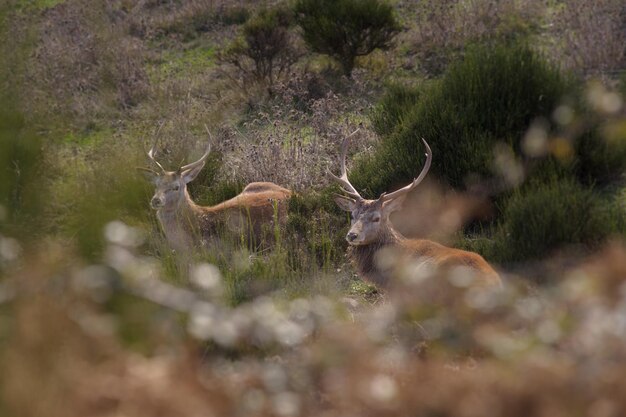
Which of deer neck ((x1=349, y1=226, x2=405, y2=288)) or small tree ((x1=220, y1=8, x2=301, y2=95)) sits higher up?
deer neck ((x1=349, y1=226, x2=405, y2=288))

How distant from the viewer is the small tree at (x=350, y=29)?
47.9ft

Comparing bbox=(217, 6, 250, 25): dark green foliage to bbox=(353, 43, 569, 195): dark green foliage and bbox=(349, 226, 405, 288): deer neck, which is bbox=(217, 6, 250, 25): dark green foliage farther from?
bbox=(349, 226, 405, 288): deer neck

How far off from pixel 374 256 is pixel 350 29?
24.1 feet

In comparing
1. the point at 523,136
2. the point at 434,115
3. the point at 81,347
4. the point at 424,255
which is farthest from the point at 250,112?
the point at 81,347

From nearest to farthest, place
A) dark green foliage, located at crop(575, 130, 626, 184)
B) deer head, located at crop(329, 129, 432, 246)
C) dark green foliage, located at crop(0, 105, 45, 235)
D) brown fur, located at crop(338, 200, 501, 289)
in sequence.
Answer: dark green foliage, located at crop(0, 105, 45, 235)
brown fur, located at crop(338, 200, 501, 289)
deer head, located at crop(329, 129, 432, 246)
dark green foliage, located at crop(575, 130, 626, 184)

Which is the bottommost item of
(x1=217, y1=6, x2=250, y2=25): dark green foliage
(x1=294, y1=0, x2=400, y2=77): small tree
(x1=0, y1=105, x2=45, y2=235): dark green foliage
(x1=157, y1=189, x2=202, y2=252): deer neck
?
(x1=217, y1=6, x2=250, y2=25): dark green foliage

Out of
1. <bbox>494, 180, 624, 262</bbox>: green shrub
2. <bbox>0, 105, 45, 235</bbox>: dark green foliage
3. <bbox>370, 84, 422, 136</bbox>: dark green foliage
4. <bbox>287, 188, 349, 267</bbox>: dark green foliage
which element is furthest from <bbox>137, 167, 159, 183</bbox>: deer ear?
<bbox>494, 180, 624, 262</bbox>: green shrub

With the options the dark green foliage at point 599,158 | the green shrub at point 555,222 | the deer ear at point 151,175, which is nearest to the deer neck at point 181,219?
the deer ear at point 151,175

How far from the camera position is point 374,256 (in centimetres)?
789

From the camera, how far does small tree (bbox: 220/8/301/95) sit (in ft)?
48.4

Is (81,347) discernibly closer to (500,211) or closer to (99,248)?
(99,248)

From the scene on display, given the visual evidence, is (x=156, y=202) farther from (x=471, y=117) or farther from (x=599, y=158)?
(x=599, y=158)

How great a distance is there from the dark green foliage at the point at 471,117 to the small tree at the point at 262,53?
5.29m

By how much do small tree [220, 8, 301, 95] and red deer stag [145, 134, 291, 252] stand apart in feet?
17.2
